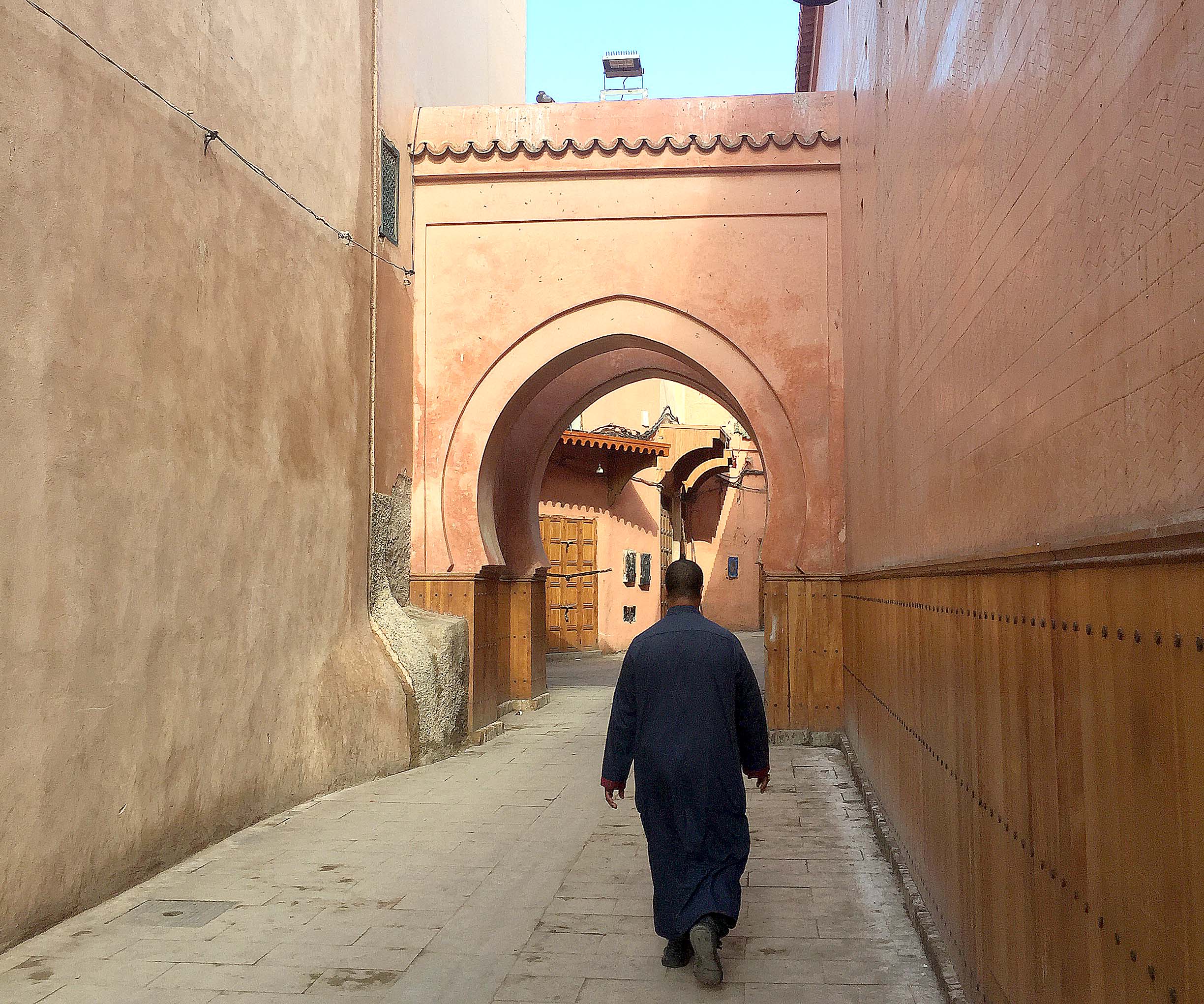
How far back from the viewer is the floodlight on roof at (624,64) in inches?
942

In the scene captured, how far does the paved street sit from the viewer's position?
3.74 metres

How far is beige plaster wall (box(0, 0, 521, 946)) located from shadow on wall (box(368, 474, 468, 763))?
7.5 inches

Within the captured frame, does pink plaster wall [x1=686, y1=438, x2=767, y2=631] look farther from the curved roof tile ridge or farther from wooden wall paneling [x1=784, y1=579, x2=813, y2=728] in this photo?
wooden wall paneling [x1=784, y1=579, x2=813, y2=728]

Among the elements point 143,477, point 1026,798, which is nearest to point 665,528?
point 143,477

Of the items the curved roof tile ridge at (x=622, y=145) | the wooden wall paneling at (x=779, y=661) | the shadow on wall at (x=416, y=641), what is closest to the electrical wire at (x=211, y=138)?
the curved roof tile ridge at (x=622, y=145)

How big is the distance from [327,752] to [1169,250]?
6139 mm

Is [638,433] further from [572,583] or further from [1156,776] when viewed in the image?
[1156,776]

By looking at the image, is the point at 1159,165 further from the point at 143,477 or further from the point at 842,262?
the point at 842,262

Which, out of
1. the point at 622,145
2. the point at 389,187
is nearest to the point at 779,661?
the point at 622,145

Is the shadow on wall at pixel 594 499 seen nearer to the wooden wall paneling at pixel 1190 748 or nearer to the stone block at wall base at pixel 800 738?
the stone block at wall base at pixel 800 738

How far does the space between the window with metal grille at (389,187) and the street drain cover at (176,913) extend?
5.50m

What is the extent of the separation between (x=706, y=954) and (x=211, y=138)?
451 cm

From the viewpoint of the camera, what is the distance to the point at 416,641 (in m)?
8.19

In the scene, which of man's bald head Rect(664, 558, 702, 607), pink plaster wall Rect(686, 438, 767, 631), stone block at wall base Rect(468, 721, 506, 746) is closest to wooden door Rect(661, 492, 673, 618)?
pink plaster wall Rect(686, 438, 767, 631)
